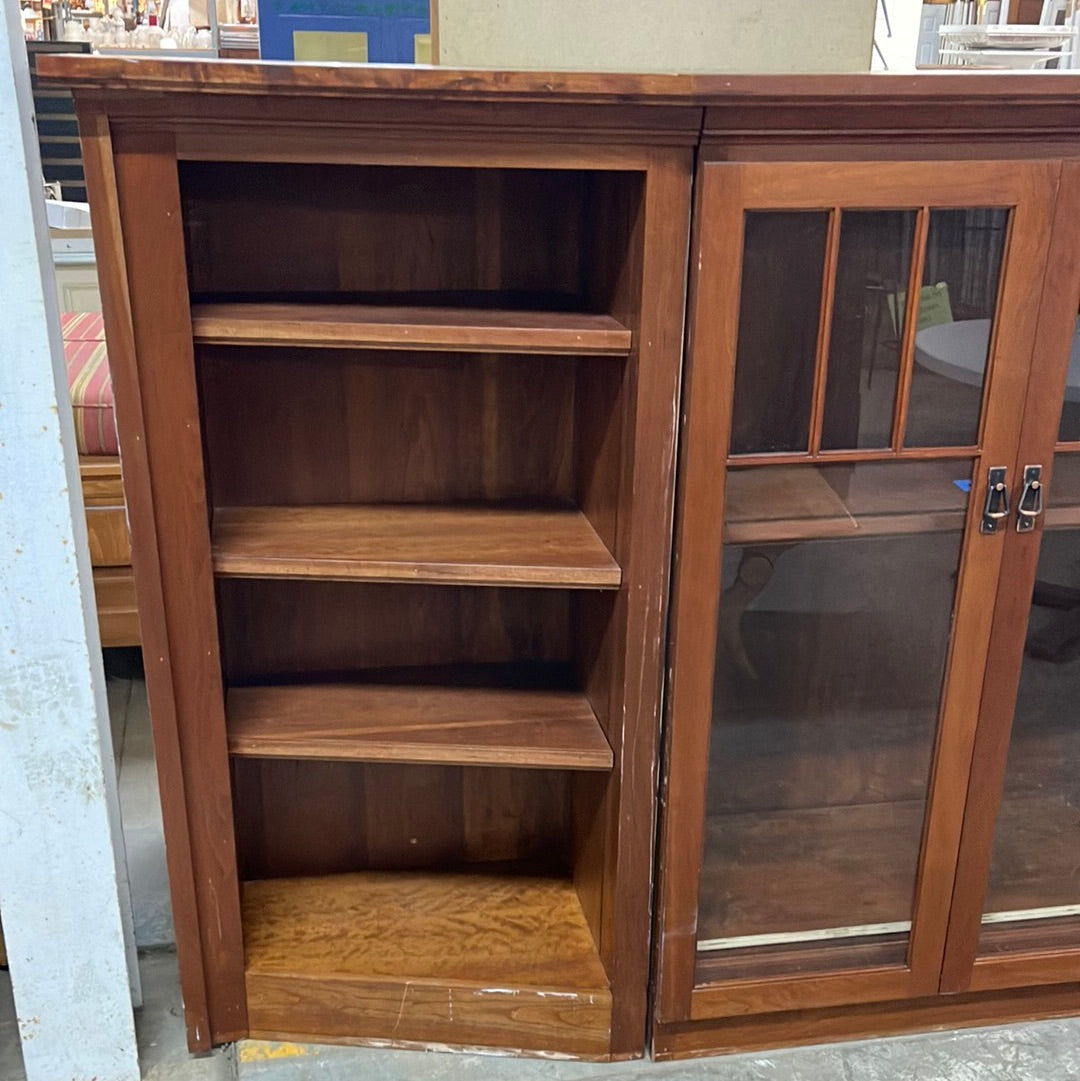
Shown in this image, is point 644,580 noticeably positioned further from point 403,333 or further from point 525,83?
point 525,83

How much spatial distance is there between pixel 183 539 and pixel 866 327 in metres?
0.87

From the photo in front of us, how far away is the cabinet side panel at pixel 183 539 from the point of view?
122 cm

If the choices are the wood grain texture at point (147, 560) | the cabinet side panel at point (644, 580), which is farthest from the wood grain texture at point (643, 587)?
the wood grain texture at point (147, 560)

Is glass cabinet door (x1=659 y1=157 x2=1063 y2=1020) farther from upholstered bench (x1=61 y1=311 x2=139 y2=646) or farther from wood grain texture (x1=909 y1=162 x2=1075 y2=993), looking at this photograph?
upholstered bench (x1=61 y1=311 x2=139 y2=646)

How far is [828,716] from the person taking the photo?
1540 mm

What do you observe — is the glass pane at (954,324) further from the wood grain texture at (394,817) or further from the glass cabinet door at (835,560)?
the wood grain texture at (394,817)

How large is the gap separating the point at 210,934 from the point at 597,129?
1.17 m

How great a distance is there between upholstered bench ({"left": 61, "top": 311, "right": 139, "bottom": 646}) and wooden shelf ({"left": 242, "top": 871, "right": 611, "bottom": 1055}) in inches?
38.2

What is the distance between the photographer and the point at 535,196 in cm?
153

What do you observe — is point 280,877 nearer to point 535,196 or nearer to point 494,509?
point 494,509

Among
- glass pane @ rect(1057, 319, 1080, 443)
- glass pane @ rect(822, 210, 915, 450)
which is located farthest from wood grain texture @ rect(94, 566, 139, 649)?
glass pane @ rect(1057, 319, 1080, 443)

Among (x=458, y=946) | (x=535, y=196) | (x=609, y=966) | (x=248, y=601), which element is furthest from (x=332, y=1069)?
(x=535, y=196)

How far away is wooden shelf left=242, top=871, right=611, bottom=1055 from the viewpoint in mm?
1586

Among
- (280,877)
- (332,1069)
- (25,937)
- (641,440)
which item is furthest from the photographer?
(280,877)
